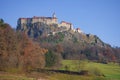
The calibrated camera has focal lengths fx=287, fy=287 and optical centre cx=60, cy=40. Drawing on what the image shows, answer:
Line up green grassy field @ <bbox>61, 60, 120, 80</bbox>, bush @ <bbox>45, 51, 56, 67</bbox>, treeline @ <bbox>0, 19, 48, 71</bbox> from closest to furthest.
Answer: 1. treeline @ <bbox>0, 19, 48, 71</bbox>
2. green grassy field @ <bbox>61, 60, 120, 80</bbox>
3. bush @ <bbox>45, 51, 56, 67</bbox>

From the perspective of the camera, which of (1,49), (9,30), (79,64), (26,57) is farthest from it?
(79,64)

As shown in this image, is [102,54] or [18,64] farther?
[102,54]

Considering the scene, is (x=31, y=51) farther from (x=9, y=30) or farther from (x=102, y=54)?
(x=102, y=54)

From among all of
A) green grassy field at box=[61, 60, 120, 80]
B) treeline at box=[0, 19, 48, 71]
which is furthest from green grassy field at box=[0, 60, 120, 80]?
treeline at box=[0, 19, 48, 71]

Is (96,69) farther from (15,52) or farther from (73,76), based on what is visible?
(15,52)

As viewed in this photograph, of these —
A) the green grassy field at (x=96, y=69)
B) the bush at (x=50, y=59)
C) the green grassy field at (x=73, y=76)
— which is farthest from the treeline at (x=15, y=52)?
the bush at (x=50, y=59)

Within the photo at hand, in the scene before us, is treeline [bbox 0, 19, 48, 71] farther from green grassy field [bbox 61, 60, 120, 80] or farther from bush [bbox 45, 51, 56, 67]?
bush [bbox 45, 51, 56, 67]

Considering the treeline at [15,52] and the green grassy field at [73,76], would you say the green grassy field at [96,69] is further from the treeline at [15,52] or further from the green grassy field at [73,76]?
the treeline at [15,52]

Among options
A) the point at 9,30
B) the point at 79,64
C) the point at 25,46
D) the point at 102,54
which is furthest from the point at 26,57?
the point at 102,54

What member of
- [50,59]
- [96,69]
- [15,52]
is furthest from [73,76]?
[50,59]

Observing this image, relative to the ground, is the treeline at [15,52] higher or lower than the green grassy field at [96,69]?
higher

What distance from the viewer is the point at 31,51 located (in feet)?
270

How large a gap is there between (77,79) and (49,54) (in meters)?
44.5

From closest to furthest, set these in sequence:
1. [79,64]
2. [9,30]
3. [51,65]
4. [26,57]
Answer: [9,30]
[26,57]
[79,64]
[51,65]
